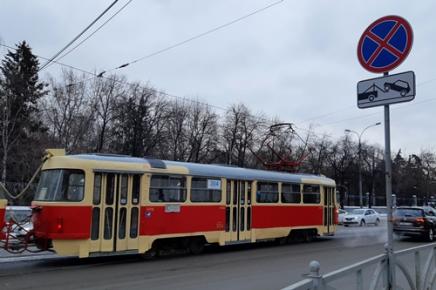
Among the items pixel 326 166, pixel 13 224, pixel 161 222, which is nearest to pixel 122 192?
pixel 161 222

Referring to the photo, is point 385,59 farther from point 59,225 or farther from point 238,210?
point 238,210

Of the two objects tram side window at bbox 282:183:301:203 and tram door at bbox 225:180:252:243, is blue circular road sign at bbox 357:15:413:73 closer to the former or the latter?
tram door at bbox 225:180:252:243

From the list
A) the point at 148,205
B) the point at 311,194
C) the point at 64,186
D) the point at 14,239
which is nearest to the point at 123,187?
the point at 148,205

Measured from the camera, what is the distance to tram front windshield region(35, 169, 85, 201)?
38.8ft

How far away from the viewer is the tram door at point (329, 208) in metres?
20.4

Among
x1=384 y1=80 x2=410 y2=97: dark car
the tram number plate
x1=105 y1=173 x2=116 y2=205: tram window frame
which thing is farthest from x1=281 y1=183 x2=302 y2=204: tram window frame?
x1=384 y1=80 x2=410 y2=97: dark car

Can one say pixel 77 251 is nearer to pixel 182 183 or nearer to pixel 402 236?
pixel 182 183

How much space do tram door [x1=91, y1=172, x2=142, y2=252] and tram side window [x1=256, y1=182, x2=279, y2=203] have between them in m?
5.34

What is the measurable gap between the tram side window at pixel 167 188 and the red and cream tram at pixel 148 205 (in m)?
0.03

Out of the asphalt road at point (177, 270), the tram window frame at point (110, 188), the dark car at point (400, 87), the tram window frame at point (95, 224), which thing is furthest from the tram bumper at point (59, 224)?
the dark car at point (400, 87)

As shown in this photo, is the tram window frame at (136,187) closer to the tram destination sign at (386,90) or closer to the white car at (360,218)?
the tram destination sign at (386,90)

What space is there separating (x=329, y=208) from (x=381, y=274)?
15872mm

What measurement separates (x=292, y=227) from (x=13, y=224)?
10442 mm

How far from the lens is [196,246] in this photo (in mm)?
14633
